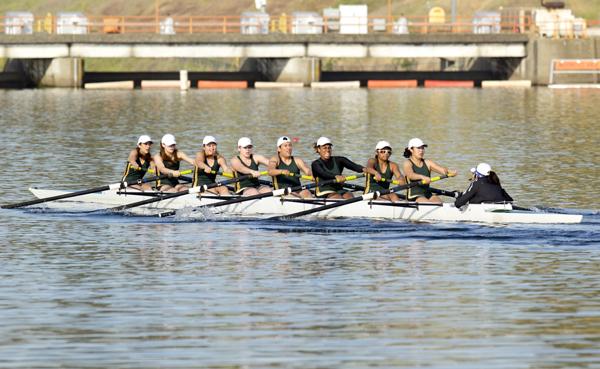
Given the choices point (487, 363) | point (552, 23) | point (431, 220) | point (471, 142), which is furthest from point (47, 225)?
point (552, 23)

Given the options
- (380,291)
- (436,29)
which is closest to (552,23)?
(436,29)

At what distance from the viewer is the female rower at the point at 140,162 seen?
1347 inches

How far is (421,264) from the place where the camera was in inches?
976

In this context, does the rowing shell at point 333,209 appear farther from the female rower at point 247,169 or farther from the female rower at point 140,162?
the female rower at point 247,169

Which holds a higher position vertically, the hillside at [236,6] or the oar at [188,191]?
the hillside at [236,6]

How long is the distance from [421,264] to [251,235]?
17.4 ft

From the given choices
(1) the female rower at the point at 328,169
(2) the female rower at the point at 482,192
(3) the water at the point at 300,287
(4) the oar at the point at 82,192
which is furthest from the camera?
(4) the oar at the point at 82,192

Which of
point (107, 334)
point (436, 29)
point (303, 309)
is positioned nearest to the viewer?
point (107, 334)

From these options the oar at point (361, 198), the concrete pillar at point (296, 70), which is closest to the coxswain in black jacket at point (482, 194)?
the oar at point (361, 198)

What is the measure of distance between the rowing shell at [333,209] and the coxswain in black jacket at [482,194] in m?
0.16

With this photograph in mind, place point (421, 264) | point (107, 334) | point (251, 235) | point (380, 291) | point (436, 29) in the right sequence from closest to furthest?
1. point (107, 334)
2. point (380, 291)
3. point (421, 264)
4. point (251, 235)
5. point (436, 29)

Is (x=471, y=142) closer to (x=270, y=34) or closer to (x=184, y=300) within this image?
(x=184, y=300)

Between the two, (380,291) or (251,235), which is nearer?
(380,291)

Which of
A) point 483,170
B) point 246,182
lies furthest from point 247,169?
point 483,170
